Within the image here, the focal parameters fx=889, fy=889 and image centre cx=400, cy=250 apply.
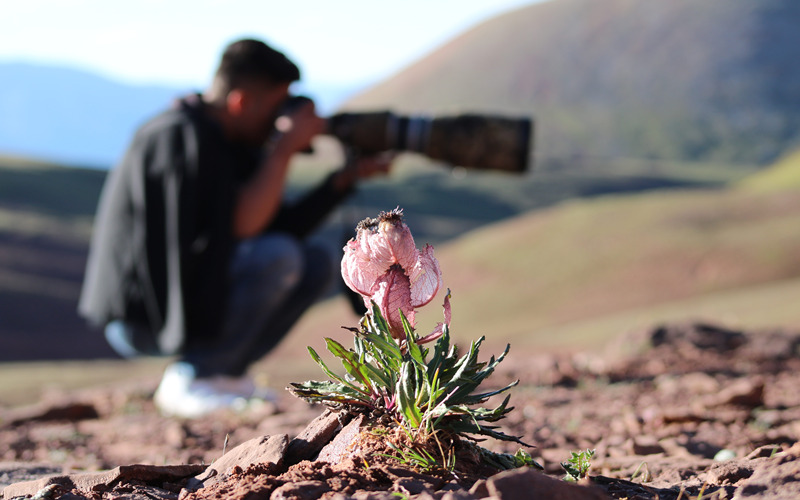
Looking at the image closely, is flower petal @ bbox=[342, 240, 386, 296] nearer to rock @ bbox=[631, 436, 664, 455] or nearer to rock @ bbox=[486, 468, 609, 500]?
rock @ bbox=[486, 468, 609, 500]

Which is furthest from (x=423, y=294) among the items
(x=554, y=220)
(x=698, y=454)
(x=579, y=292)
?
(x=554, y=220)

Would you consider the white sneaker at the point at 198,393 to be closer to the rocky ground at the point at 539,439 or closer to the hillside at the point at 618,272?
the rocky ground at the point at 539,439

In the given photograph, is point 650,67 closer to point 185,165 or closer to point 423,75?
point 423,75

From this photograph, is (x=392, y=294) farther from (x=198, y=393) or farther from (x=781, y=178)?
(x=781, y=178)

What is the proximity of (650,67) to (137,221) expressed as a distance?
56.8 m

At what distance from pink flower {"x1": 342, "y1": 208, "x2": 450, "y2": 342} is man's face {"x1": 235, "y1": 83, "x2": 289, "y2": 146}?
2.57 metres

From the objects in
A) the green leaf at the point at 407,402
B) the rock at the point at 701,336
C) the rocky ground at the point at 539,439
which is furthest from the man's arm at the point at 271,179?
the rock at the point at 701,336

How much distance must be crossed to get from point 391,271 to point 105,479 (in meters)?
0.69

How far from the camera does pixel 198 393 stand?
13.1 feet

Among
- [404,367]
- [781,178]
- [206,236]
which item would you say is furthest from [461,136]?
[781,178]

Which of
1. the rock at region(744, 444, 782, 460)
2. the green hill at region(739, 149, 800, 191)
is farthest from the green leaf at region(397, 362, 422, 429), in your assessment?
the green hill at region(739, 149, 800, 191)

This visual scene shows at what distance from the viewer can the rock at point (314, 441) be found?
1710mm

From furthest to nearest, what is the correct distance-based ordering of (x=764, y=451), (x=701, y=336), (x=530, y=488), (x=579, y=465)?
1. (x=701, y=336)
2. (x=764, y=451)
3. (x=579, y=465)
4. (x=530, y=488)

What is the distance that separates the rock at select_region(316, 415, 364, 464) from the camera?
64.1 inches
